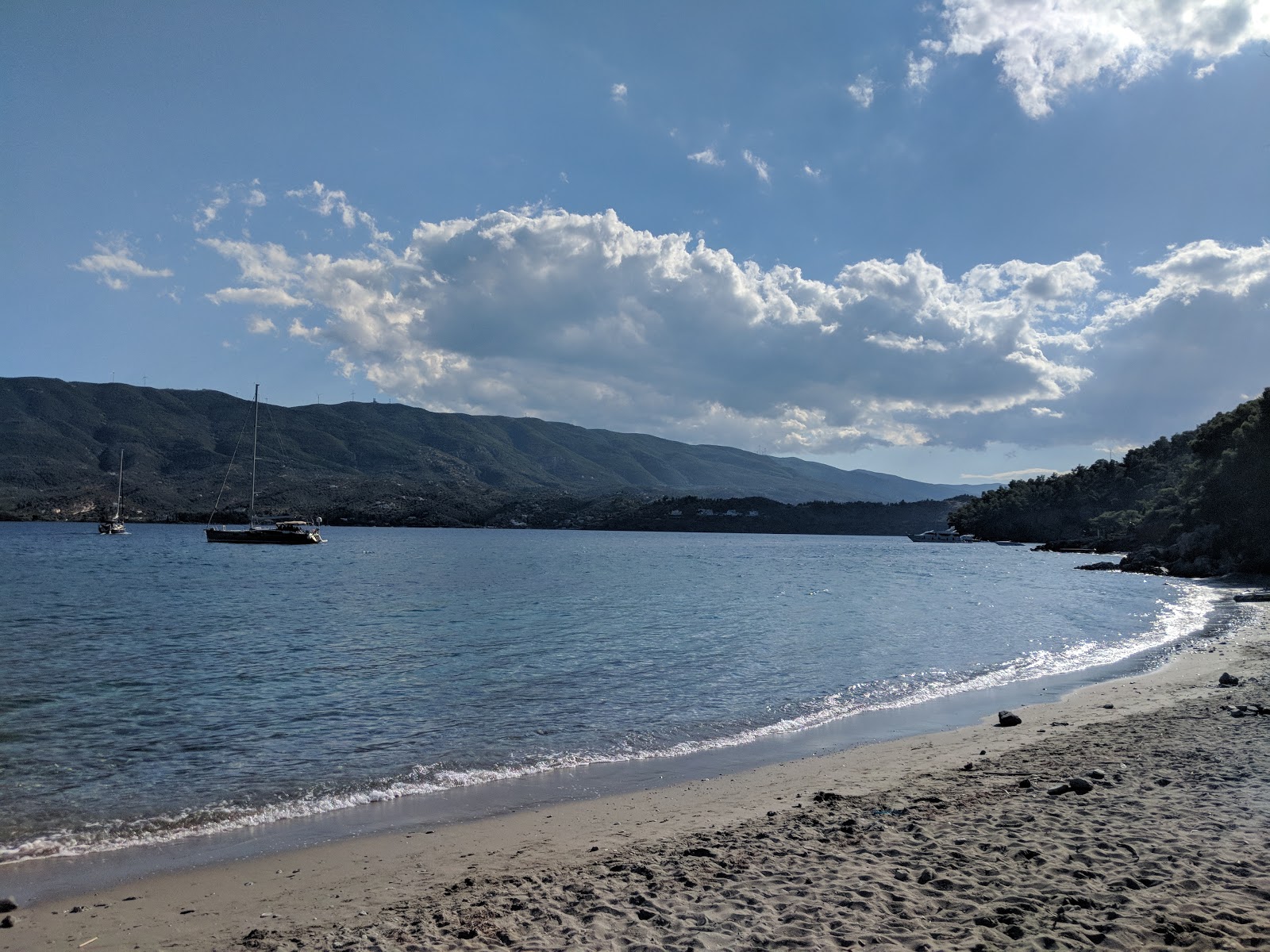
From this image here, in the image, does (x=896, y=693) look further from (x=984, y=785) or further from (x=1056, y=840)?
(x=1056, y=840)

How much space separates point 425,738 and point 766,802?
643 cm

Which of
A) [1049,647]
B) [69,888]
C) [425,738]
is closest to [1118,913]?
[69,888]

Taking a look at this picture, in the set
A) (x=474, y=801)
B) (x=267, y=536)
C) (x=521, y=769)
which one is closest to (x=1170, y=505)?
(x=521, y=769)

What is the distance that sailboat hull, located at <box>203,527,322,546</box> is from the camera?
10244 centimetres

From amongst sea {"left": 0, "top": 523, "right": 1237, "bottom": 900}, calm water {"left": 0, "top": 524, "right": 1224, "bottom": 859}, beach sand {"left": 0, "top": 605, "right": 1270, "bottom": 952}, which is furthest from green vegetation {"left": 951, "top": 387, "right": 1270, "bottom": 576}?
Result: beach sand {"left": 0, "top": 605, "right": 1270, "bottom": 952}

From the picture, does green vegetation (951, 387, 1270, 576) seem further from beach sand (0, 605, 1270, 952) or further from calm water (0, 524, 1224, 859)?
beach sand (0, 605, 1270, 952)

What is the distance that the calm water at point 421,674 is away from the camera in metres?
11.1

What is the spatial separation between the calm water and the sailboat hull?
53.0 metres

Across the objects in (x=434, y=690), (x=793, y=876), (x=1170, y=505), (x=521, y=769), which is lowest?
(x=434, y=690)

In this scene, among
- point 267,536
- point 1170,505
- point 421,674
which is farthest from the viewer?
point 267,536

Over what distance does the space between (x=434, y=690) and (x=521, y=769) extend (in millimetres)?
6232

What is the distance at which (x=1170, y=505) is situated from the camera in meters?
101

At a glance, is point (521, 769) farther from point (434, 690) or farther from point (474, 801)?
point (434, 690)

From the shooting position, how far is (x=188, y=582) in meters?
48.9
